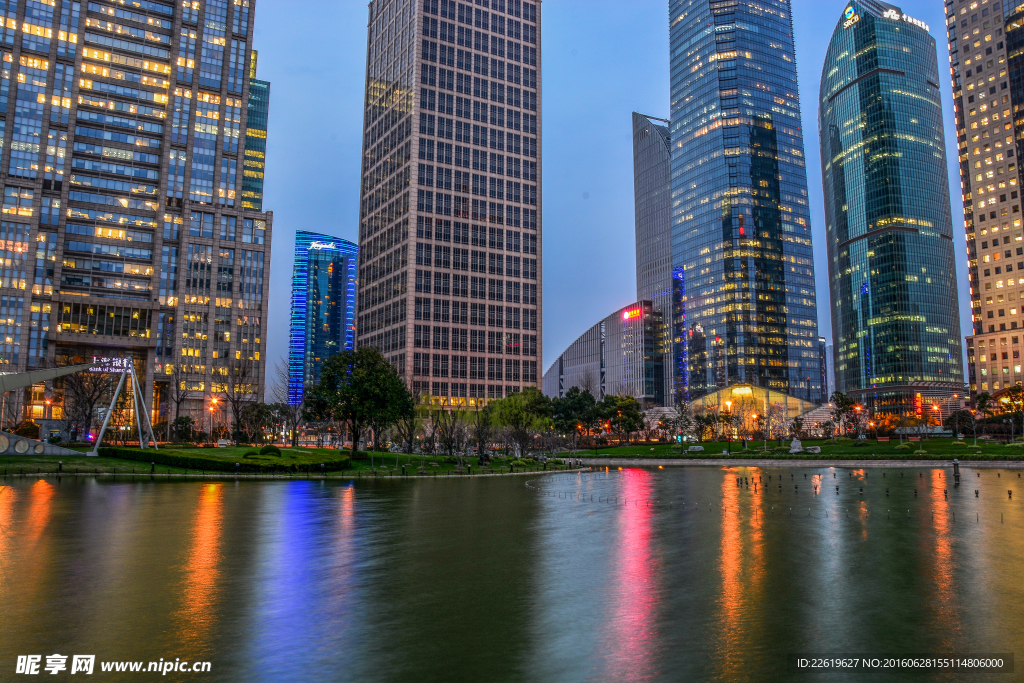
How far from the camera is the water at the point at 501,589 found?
1274 cm

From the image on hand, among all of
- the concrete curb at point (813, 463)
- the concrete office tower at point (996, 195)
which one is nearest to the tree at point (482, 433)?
the concrete curb at point (813, 463)

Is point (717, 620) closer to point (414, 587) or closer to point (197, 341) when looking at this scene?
point (414, 587)

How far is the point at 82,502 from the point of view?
1490 inches

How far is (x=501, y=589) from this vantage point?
59.1 feet

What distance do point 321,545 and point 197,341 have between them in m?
154

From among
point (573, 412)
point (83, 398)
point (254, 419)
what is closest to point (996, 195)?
point (573, 412)

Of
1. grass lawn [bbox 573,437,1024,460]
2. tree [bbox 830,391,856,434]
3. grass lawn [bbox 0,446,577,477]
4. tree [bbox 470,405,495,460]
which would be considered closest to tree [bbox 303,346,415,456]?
grass lawn [bbox 0,446,577,477]

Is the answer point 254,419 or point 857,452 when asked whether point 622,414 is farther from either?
point 254,419

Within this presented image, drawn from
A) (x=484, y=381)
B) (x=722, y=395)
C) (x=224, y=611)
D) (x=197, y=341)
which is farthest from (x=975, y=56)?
(x=224, y=611)

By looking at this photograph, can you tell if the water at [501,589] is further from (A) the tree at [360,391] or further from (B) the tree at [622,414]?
(B) the tree at [622,414]

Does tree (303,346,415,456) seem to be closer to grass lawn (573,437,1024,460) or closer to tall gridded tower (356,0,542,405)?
grass lawn (573,437,1024,460)

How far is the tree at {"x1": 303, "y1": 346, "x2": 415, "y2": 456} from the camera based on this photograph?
266 feet

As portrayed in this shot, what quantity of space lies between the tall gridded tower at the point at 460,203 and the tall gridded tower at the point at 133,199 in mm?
37629

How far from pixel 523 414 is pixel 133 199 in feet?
373
